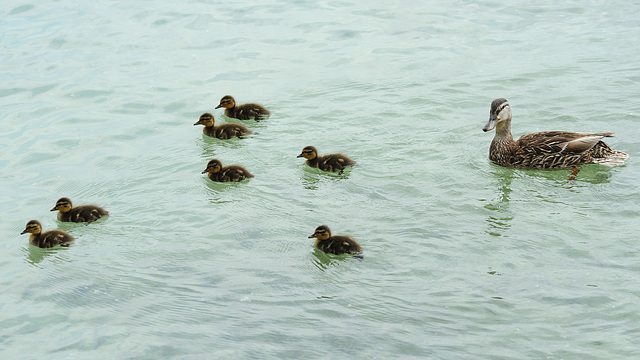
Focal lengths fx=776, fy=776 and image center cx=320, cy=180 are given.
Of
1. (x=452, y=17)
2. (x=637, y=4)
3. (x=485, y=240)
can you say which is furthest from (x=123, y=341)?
(x=637, y=4)

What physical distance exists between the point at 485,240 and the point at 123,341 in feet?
10.4

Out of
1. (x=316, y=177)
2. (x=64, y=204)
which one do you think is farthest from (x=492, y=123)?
(x=64, y=204)

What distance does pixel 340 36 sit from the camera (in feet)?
44.3

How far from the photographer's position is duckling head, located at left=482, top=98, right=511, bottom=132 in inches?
333

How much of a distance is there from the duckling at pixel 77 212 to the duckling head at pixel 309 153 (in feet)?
7.24

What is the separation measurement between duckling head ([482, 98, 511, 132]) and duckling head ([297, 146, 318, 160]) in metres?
1.86

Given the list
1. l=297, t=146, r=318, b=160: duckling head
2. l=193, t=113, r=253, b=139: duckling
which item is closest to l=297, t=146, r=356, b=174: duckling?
l=297, t=146, r=318, b=160: duckling head

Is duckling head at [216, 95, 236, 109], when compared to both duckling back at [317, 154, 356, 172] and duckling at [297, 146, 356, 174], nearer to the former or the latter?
duckling at [297, 146, 356, 174]

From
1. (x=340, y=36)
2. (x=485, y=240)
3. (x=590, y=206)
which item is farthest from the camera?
(x=340, y=36)

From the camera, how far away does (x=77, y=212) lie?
757 cm

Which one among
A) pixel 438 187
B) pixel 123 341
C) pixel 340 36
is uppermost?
pixel 340 36

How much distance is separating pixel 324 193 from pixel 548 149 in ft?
8.14

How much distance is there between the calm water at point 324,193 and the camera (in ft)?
19.0

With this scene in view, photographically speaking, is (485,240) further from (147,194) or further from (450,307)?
(147,194)
